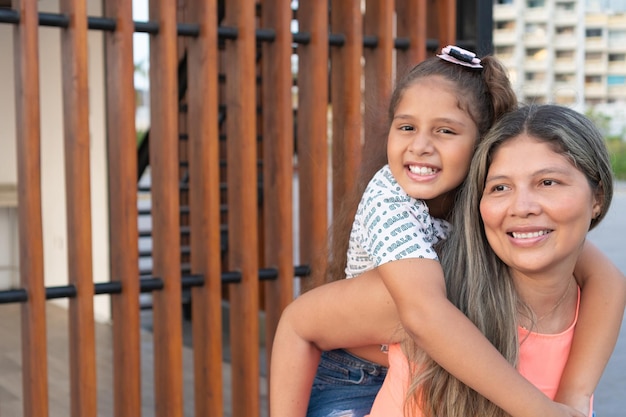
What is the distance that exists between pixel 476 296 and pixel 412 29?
6.71 feet

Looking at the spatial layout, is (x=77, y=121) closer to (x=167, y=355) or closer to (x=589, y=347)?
(x=167, y=355)

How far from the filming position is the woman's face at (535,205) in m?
Answer: 1.34

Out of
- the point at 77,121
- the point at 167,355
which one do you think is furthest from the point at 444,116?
the point at 167,355

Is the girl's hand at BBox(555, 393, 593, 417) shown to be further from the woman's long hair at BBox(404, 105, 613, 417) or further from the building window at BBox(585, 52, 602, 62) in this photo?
the building window at BBox(585, 52, 602, 62)

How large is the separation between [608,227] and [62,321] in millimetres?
7093

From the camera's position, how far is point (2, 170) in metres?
7.04

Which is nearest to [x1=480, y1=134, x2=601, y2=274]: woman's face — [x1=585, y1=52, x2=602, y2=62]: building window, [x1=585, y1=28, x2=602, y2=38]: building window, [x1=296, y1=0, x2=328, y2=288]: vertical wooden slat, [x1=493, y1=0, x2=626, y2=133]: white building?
Answer: [x1=296, y1=0, x2=328, y2=288]: vertical wooden slat

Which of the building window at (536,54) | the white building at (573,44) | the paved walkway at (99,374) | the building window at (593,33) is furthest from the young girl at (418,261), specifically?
the building window at (536,54)

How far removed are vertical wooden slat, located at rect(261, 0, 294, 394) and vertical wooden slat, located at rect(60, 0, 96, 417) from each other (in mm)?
597

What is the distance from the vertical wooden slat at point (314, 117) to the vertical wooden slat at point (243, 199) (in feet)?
0.76

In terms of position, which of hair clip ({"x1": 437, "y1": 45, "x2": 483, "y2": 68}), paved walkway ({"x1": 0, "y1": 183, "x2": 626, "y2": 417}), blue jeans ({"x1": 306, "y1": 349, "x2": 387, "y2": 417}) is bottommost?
paved walkway ({"x1": 0, "y1": 183, "x2": 626, "y2": 417})

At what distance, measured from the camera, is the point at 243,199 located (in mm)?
2967

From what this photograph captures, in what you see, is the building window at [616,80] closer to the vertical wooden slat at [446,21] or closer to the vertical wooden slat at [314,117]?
the vertical wooden slat at [446,21]

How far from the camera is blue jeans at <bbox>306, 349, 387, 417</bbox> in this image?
1598 mm
